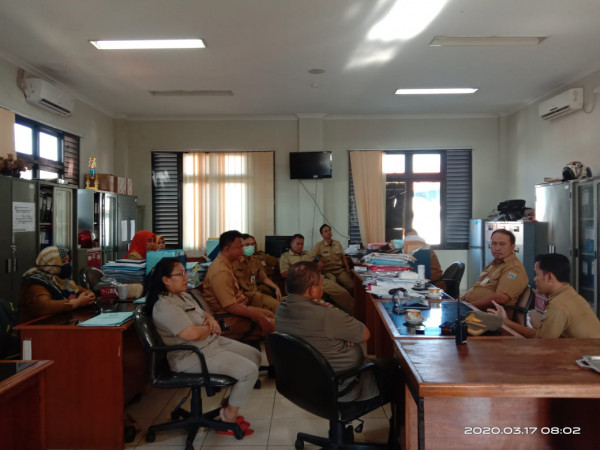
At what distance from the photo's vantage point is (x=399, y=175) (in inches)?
318

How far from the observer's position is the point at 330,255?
688 centimetres

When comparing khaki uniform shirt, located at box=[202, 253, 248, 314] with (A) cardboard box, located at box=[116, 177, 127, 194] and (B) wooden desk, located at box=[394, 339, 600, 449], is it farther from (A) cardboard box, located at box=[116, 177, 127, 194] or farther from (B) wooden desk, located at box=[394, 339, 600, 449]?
(A) cardboard box, located at box=[116, 177, 127, 194]

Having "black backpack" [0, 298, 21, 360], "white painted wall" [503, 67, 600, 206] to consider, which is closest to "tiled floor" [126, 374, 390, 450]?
"black backpack" [0, 298, 21, 360]

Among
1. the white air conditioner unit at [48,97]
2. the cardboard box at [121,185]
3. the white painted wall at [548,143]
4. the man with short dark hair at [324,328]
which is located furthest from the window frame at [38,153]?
the white painted wall at [548,143]

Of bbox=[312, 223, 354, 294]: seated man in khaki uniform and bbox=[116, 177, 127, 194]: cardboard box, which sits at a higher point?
bbox=[116, 177, 127, 194]: cardboard box

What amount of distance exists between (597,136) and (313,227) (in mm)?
4338

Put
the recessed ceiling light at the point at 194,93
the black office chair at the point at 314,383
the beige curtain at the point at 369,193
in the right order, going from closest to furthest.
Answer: the black office chair at the point at 314,383 → the recessed ceiling light at the point at 194,93 → the beige curtain at the point at 369,193

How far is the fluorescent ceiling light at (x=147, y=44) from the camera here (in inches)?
181

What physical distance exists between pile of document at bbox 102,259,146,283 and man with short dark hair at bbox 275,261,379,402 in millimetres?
1466

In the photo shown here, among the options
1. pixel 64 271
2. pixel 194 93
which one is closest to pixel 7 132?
pixel 194 93

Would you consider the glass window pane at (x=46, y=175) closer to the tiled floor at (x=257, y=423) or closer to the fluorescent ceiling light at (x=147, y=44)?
the fluorescent ceiling light at (x=147, y=44)

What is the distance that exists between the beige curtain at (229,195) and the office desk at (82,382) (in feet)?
17.4

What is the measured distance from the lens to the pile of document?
340cm

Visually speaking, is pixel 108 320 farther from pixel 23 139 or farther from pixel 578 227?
pixel 578 227
